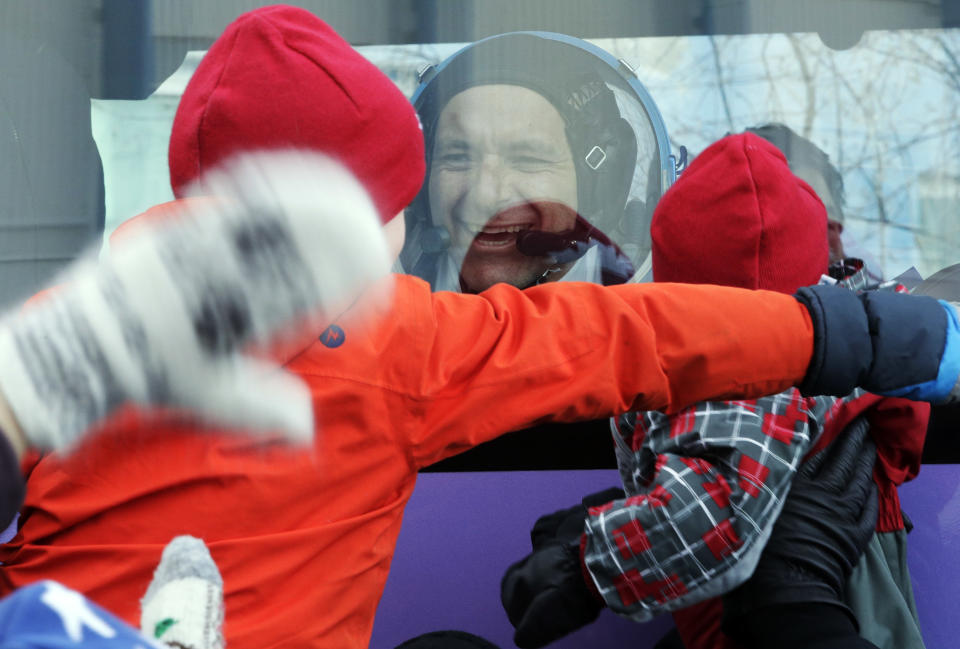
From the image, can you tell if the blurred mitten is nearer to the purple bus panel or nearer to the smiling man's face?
the purple bus panel

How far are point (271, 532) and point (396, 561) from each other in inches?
25.7

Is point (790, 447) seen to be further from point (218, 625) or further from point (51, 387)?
point (51, 387)

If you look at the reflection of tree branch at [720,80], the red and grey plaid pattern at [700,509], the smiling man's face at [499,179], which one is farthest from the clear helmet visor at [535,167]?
the red and grey plaid pattern at [700,509]

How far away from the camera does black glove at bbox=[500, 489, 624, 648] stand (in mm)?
1291

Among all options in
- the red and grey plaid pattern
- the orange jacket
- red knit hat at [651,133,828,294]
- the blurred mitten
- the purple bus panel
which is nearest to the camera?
the blurred mitten

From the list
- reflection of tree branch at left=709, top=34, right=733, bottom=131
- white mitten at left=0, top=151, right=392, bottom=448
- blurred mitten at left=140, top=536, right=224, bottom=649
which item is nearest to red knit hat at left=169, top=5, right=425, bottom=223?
white mitten at left=0, top=151, right=392, bottom=448

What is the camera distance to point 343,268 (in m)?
0.86

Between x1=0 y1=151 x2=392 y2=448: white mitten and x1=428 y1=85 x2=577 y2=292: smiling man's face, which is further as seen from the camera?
x1=428 y1=85 x2=577 y2=292: smiling man's face

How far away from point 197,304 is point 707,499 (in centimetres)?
70

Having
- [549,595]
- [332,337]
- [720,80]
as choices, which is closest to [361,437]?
[332,337]

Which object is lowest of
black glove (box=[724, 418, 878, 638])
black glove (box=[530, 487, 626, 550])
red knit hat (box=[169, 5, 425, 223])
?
black glove (box=[530, 487, 626, 550])

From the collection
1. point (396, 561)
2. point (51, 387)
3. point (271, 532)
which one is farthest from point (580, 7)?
point (51, 387)

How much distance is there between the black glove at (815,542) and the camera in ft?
4.02

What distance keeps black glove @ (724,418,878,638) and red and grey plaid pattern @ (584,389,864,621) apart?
4cm
